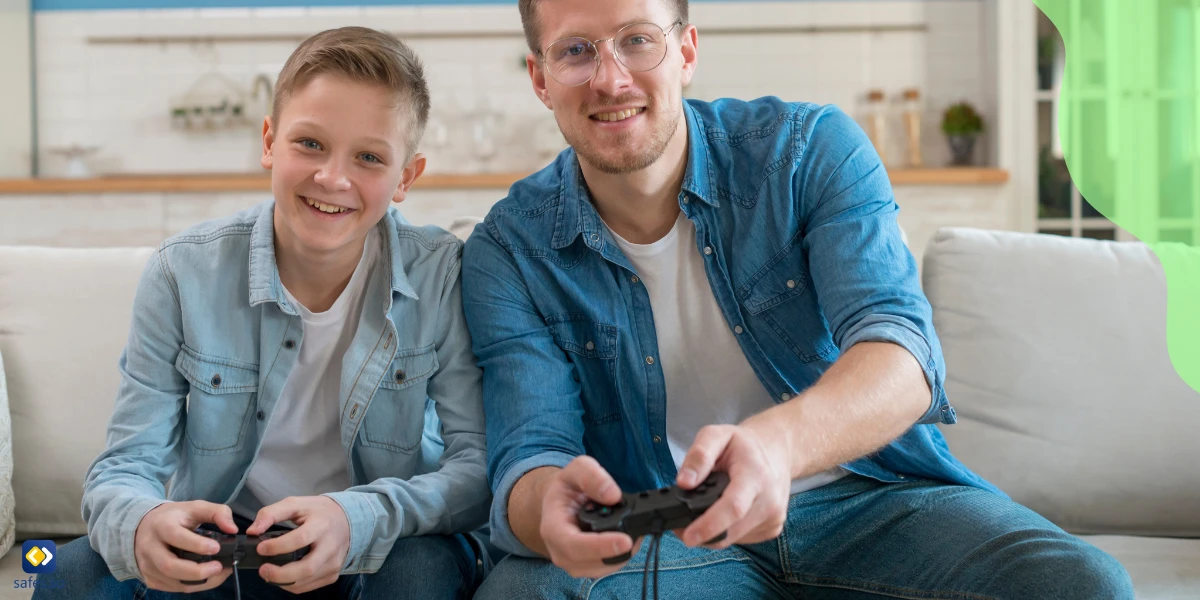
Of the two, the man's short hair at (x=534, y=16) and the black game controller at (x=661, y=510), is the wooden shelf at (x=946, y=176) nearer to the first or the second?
the man's short hair at (x=534, y=16)

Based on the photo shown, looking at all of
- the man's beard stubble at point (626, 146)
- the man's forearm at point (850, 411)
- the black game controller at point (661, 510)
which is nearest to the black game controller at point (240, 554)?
the black game controller at point (661, 510)

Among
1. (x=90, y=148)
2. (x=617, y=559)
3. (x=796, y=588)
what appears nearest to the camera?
(x=617, y=559)

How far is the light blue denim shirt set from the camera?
1309mm

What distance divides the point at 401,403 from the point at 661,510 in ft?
1.96

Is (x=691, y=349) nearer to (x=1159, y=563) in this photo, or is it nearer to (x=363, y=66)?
(x=363, y=66)

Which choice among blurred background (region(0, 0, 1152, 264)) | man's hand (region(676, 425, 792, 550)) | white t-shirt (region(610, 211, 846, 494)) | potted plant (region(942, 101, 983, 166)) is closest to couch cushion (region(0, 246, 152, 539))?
white t-shirt (region(610, 211, 846, 494))

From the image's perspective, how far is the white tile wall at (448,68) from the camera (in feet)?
15.3

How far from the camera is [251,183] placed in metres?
4.20

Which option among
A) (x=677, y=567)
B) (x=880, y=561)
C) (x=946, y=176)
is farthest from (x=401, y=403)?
(x=946, y=176)

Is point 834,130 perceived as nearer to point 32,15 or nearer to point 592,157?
point 592,157

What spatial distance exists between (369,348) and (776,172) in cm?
61

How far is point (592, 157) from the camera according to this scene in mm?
1393

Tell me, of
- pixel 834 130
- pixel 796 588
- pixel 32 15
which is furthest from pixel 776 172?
pixel 32 15

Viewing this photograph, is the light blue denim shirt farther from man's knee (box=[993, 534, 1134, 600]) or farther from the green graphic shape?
the green graphic shape
